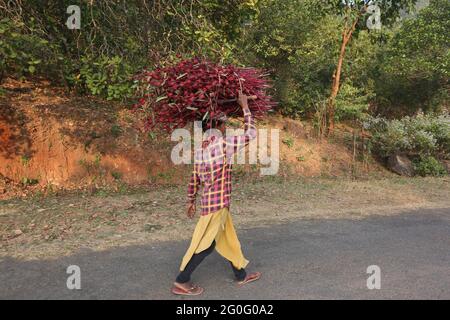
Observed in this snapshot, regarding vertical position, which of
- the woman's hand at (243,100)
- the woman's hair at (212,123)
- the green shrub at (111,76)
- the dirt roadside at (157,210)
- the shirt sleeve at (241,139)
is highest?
the green shrub at (111,76)

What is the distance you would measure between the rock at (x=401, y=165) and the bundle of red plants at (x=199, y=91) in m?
8.78

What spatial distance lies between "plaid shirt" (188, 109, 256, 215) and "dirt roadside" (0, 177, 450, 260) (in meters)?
1.80

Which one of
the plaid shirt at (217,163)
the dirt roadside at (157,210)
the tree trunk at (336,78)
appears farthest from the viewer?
the tree trunk at (336,78)

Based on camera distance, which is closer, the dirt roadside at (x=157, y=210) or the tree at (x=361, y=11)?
the dirt roadside at (x=157, y=210)

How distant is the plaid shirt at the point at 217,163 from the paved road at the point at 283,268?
85 cm

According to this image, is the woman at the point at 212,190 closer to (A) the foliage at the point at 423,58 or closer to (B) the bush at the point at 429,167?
(B) the bush at the point at 429,167

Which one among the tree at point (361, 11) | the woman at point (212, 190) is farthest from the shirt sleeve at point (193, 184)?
the tree at point (361, 11)

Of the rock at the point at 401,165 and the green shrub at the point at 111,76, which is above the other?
Result: the green shrub at the point at 111,76

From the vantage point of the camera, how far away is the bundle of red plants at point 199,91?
11.6 feet

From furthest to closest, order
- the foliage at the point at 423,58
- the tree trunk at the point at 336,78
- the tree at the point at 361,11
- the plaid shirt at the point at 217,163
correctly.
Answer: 1. the foliage at the point at 423,58
2. the tree trunk at the point at 336,78
3. the tree at the point at 361,11
4. the plaid shirt at the point at 217,163

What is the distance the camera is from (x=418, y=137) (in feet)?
36.4

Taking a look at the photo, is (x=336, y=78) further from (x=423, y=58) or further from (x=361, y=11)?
(x=423, y=58)
